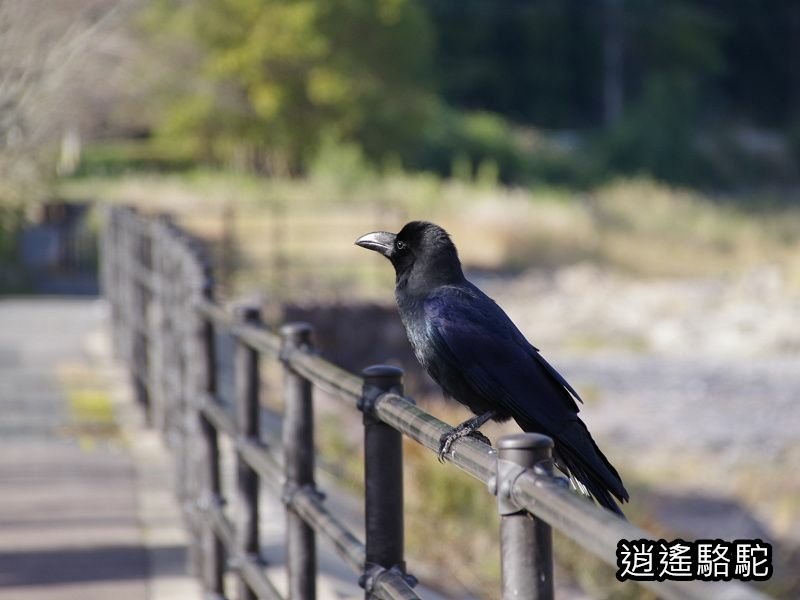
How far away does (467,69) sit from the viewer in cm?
6072

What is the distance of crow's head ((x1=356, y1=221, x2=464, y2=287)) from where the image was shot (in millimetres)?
2793

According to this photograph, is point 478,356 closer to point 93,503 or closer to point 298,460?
point 298,460

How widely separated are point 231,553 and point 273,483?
0.65 m

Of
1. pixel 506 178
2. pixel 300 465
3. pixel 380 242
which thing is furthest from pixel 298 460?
pixel 506 178

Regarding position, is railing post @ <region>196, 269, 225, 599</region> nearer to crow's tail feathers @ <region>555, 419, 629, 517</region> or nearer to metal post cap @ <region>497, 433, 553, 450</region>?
crow's tail feathers @ <region>555, 419, 629, 517</region>

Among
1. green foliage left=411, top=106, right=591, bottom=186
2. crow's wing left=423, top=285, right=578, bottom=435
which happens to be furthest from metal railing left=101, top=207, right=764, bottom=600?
green foliage left=411, top=106, right=591, bottom=186

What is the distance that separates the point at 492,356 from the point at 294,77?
4011cm

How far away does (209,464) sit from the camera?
4.65 meters

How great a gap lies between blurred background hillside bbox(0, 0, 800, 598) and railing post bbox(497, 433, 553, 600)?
10.4ft

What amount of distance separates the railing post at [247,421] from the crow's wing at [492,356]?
4.26 feet

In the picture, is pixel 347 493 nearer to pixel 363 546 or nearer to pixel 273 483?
pixel 273 483

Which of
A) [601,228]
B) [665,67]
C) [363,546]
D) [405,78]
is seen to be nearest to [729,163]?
[665,67]

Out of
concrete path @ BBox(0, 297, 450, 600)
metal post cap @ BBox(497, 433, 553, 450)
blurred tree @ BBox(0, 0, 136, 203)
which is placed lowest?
concrete path @ BBox(0, 297, 450, 600)

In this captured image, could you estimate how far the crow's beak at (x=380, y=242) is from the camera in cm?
293
